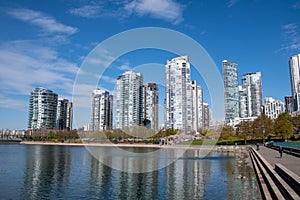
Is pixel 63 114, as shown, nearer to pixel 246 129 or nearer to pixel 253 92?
pixel 246 129

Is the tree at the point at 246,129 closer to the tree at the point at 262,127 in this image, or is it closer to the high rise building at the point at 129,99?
the tree at the point at 262,127

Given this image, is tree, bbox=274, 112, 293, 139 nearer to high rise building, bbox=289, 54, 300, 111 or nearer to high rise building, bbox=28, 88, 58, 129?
high rise building, bbox=289, 54, 300, 111

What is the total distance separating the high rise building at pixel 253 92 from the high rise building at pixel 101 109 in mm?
122043

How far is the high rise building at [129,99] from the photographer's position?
111ft

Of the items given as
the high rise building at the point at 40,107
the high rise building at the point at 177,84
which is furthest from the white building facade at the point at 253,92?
the high rise building at the point at 40,107

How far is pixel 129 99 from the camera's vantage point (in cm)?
3622

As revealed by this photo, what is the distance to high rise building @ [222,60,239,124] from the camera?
150625mm

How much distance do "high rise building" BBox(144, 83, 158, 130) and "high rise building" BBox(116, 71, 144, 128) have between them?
0.73 meters

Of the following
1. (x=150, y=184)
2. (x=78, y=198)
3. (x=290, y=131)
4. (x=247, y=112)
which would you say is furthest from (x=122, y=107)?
(x=247, y=112)

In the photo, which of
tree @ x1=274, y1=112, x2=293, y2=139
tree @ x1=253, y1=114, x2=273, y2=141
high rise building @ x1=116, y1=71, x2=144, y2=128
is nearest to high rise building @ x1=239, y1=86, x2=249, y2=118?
tree @ x1=253, y1=114, x2=273, y2=141

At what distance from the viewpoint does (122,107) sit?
126 ft

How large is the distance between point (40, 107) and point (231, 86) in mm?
101404

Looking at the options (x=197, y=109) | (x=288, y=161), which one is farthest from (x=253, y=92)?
(x=288, y=161)

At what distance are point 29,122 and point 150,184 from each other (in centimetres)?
12982
